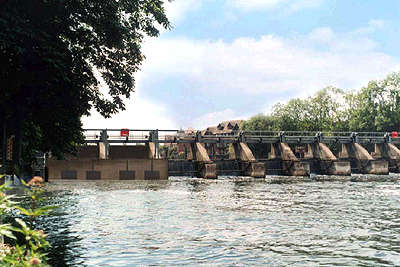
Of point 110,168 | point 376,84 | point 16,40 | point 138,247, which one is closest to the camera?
point 138,247

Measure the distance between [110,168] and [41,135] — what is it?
2194 centimetres

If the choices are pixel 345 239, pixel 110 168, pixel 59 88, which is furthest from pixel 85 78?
pixel 110 168

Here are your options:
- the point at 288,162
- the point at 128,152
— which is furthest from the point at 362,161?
the point at 128,152

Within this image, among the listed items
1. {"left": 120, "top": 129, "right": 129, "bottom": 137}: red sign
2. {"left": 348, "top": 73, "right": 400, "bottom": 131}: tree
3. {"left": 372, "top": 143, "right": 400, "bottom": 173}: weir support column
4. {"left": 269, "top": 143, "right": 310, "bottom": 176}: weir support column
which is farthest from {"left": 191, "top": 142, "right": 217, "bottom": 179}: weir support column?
{"left": 348, "top": 73, "right": 400, "bottom": 131}: tree

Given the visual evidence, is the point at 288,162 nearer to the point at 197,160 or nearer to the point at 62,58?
the point at 197,160

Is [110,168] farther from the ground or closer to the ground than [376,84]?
closer to the ground

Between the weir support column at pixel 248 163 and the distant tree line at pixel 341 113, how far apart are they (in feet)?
128

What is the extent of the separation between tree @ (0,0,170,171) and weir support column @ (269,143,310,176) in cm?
3638

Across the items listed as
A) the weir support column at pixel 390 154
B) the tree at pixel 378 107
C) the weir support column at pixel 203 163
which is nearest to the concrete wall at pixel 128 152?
the weir support column at pixel 203 163

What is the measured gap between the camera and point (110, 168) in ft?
144

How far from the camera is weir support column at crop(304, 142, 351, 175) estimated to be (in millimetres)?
56291

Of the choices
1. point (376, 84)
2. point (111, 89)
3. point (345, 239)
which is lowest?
point (345, 239)

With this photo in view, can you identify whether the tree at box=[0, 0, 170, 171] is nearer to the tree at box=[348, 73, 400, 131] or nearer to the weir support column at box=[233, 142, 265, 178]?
the weir support column at box=[233, 142, 265, 178]

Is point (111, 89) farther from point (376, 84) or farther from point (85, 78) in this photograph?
point (376, 84)
